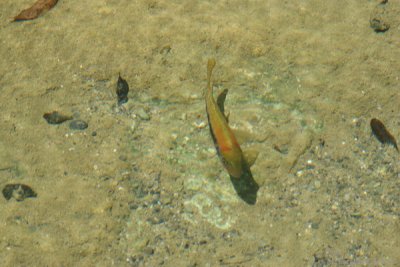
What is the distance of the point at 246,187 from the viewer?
16.4ft

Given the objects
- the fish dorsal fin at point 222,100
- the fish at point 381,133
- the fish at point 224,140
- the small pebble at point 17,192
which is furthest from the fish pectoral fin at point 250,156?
the small pebble at point 17,192

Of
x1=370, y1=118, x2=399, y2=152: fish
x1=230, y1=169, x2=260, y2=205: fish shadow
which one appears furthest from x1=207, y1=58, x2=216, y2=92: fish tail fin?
x1=370, y1=118, x2=399, y2=152: fish

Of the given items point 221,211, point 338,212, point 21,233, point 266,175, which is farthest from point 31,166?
point 338,212

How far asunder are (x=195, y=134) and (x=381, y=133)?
1.93m

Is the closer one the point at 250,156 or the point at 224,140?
the point at 224,140

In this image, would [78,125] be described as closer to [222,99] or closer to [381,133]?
[222,99]

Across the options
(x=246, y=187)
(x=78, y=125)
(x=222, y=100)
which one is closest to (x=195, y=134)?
(x=222, y=100)

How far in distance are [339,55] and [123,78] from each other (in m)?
2.48

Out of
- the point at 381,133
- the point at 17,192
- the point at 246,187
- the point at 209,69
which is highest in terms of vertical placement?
the point at 209,69

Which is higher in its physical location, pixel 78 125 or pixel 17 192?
pixel 78 125

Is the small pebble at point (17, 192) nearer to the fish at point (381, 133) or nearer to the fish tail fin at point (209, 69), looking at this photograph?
the fish tail fin at point (209, 69)

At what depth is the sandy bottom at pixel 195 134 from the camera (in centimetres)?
468

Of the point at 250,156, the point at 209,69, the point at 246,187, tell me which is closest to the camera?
the point at 246,187

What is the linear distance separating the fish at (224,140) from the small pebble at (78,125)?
50.7 inches
